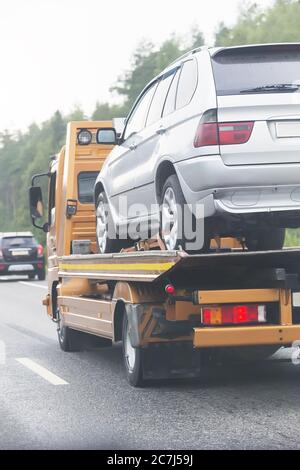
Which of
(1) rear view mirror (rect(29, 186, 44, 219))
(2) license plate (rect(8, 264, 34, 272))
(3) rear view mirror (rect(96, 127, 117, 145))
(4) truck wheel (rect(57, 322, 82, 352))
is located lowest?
(4) truck wheel (rect(57, 322, 82, 352))

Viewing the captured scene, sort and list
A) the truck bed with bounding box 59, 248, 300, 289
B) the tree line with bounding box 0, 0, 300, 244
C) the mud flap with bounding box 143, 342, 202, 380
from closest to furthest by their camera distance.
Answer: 1. the truck bed with bounding box 59, 248, 300, 289
2. the mud flap with bounding box 143, 342, 202, 380
3. the tree line with bounding box 0, 0, 300, 244

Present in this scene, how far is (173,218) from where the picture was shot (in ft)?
25.8

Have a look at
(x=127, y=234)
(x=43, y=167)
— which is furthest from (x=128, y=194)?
(x=43, y=167)

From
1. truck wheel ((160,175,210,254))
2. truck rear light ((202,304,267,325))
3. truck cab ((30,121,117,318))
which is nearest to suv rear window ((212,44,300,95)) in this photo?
truck wheel ((160,175,210,254))

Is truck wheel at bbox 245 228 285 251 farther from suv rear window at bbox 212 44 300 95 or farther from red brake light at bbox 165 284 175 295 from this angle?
suv rear window at bbox 212 44 300 95

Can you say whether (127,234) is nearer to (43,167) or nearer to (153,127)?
(153,127)

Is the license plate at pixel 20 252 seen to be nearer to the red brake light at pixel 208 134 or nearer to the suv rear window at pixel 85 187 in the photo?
the suv rear window at pixel 85 187

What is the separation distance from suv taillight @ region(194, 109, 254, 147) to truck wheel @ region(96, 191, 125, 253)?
2.72 m

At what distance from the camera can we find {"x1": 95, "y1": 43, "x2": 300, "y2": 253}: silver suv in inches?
285

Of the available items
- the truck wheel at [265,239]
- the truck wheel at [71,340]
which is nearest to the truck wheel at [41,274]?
the truck wheel at [71,340]

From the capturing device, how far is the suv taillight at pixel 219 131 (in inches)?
286

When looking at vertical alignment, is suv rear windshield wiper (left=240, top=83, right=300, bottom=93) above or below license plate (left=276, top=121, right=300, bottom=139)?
above

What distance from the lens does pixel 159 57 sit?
98.8 m

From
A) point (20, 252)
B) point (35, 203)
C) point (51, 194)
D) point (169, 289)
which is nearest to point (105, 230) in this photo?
point (35, 203)
